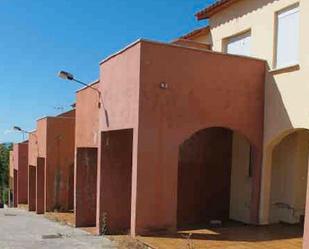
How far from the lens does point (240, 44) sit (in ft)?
51.6

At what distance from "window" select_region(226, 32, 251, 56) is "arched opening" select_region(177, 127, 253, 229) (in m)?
2.88

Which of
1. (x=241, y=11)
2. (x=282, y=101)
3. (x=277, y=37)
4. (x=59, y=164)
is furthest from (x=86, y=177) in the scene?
(x=277, y=37)

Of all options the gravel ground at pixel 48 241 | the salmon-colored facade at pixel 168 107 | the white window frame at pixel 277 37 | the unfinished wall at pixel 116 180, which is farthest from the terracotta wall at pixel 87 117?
the white window frame at pixel 277 37

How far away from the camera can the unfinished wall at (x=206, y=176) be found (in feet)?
50.5

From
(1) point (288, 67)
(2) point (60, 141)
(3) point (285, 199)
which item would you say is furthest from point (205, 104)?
(2) point (60, 141)

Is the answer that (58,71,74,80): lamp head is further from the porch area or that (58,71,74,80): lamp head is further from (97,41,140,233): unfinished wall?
the porch area

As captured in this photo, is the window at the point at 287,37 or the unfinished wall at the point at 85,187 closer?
the window at the point at 287,37

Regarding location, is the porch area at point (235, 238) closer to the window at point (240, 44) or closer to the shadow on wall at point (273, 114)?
the shadow on wall at point (273, 114)

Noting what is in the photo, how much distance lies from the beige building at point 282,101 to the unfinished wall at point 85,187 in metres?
6.10

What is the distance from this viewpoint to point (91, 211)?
18.3 meters

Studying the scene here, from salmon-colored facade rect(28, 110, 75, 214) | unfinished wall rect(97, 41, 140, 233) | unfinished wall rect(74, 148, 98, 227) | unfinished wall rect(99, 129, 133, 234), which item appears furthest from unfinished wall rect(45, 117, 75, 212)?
unfinished wall rect(97, 41, 140, 233)

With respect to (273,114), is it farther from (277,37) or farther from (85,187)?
(85,187)

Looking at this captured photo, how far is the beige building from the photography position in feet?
41.3

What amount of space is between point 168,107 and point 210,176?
4.30 meters
